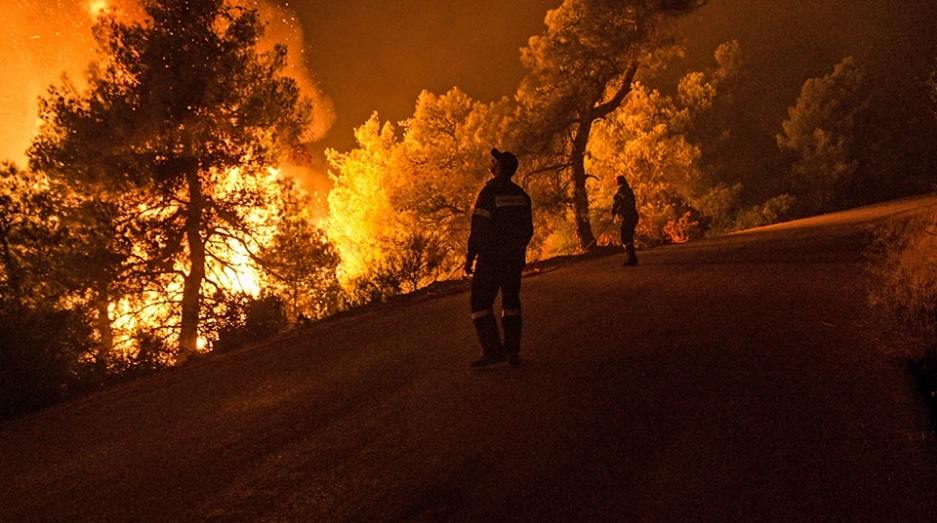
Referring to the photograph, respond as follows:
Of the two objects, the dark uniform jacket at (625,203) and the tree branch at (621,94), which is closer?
the dark uniform jacket at (625,203)

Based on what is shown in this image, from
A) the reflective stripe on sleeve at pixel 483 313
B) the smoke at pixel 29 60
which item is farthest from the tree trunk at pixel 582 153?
the smoke at pixel 29 60

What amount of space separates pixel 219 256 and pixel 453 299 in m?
11.0

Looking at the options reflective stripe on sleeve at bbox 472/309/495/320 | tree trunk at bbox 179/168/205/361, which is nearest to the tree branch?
tree trunk at bbox 179/168/205/361

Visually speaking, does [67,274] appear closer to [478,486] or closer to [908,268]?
[478,486]

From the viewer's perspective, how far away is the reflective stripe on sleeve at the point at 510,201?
5.29 m

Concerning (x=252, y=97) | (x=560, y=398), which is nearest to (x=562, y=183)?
(x=252, y=97)

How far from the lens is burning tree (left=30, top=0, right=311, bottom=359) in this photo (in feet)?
51.2

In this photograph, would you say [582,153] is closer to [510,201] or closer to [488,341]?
[510,201]

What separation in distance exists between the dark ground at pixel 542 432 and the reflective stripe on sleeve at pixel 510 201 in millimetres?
1469

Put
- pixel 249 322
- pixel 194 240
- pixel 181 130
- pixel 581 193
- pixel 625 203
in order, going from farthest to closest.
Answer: pixel 581 193
pixel 194 240
pixel 181 130
pixel 625 203
pixel 249 322

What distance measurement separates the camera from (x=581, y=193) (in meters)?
21.3

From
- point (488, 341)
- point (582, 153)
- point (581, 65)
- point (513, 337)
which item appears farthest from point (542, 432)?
point (581, 65)

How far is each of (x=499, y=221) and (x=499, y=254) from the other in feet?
0.99

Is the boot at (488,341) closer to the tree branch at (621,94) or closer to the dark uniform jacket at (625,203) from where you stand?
the dark uniform jacket at (625,203)
